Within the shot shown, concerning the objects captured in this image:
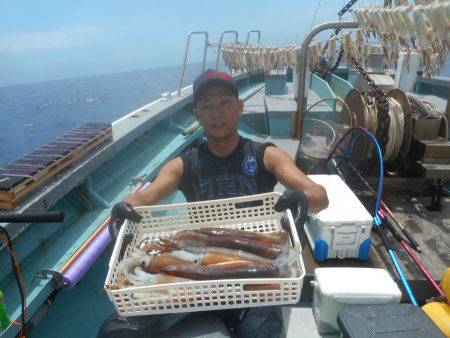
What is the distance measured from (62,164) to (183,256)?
2.63 meters

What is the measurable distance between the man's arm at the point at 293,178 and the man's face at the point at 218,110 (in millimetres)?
470

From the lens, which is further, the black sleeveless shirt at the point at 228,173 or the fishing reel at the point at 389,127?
the fishing reel at the point at 389,127

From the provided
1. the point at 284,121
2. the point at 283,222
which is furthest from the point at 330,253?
the point at 284,121

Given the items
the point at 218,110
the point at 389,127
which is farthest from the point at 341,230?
the point at 389,127

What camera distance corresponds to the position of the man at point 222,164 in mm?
2684

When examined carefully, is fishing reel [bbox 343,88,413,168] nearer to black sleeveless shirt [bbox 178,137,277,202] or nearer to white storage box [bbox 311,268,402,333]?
black sleeveless shirt [bbox 178,137,277,202]

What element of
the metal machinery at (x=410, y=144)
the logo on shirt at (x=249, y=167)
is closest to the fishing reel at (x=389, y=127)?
the metal machinery at (x=410, y=144)

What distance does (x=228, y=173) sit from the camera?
2.82 metres

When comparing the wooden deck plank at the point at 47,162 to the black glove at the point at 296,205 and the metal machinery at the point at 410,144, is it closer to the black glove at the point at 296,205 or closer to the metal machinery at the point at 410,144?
the black glove at the point at 296,205

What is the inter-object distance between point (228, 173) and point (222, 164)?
0.35ft

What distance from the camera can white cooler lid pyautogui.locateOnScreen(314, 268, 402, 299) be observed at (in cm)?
225

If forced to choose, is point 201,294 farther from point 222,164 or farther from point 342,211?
point 342,211

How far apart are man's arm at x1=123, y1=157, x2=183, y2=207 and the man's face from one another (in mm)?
508

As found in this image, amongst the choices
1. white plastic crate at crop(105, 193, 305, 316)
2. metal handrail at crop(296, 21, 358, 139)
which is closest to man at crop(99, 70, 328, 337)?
white plastic crate at crop(105, 193, 305, 316)
